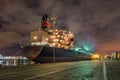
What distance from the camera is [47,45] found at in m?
55.2

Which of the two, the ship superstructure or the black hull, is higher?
the ship superstructure

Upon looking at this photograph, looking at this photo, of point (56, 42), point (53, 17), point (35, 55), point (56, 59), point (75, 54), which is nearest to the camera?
point (35, 55)

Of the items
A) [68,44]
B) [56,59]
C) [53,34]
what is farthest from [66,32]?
[56,59]

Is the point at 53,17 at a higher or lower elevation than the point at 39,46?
higher

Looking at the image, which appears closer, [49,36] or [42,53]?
[42,53]

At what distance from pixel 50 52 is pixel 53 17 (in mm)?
22076

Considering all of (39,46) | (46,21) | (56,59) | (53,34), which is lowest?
(56,59)

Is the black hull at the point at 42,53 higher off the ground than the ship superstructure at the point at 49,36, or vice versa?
the ship superstructure at the point at 49,36

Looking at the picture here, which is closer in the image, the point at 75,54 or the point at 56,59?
the point at 56,59

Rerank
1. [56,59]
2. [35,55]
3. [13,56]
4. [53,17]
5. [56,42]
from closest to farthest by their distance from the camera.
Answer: [35,55] < [13,56] < [56,59] < [56,42] < [53,17]

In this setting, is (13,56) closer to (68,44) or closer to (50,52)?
(50,52)

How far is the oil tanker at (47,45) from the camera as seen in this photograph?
167 ft

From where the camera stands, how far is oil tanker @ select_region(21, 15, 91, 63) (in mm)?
51031

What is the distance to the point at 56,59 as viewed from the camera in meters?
58.7
